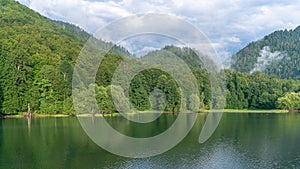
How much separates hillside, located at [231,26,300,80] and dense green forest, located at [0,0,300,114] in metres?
50.5

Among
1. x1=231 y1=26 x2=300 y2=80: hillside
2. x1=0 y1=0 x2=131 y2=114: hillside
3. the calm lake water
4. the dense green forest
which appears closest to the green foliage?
the dense green forest

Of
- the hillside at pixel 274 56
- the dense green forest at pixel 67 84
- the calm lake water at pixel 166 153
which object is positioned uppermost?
the hillside at pixel 274 56

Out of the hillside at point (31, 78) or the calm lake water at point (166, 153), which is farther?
the hillside at point (31, 78)

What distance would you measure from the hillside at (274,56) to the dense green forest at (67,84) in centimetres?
5046

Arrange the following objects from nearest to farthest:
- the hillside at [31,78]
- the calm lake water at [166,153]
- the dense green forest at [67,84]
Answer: the calm lake water at [166,153] → the hillside at [31,78] → the dense green forest at [67,84]

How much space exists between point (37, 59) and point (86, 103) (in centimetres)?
1660

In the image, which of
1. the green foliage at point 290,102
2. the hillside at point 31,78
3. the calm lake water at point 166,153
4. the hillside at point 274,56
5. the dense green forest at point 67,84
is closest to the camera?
the calm lake water at point 166,153

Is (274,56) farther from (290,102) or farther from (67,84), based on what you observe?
(67,84)

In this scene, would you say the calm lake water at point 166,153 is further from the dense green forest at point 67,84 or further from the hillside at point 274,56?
the hillside at point 274,56

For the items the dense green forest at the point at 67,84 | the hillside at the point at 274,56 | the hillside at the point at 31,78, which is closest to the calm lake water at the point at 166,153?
the hillside at the point at 31,78

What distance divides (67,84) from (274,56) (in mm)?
124736

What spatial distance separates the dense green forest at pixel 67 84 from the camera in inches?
2501

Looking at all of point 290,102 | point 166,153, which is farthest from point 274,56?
point 166,153

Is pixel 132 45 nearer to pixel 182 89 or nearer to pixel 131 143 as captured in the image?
pixel 131 143
